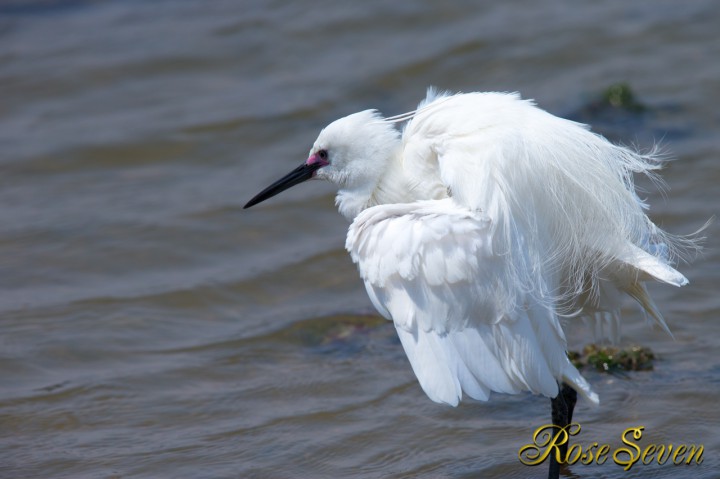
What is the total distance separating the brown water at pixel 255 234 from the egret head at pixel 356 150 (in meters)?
1.38

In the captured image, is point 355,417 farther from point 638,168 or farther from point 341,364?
point 638,168

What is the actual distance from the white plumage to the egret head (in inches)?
11.8

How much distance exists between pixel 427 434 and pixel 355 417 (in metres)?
0.45

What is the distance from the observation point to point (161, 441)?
5676 mm

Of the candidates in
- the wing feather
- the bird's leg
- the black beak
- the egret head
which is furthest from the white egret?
the black beak

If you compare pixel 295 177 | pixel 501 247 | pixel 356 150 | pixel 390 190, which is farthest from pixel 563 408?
pixel 295 177

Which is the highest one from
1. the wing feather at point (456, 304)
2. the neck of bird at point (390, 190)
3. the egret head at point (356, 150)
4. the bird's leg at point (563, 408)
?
the egret head at point (356, 150)

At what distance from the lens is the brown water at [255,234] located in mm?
5543

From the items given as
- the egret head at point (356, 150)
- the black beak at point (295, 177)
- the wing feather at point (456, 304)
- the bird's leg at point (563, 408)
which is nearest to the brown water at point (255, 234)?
the bird's leg at point (563, 408)

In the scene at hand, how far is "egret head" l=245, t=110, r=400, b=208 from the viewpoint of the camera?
5082 millimetres

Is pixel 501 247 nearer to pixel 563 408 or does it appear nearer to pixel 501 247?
pixel 501 247

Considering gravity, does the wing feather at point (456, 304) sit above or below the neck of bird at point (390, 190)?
below

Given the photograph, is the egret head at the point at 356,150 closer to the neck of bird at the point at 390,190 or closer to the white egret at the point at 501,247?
the neck of bird at the point at 390,190

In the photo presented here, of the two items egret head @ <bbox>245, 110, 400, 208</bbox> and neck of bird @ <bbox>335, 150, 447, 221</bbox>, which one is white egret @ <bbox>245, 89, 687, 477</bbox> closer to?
neck of bird @ <bbox>335, 150, 447, 221</bbox>
